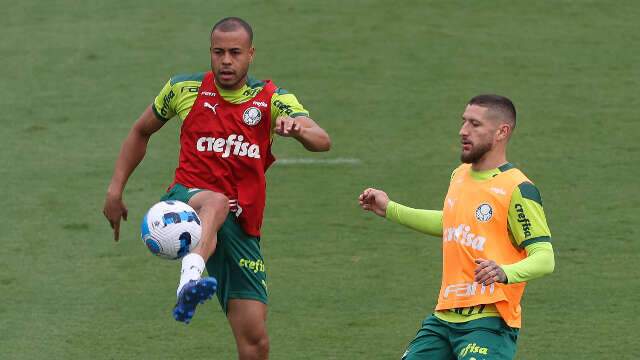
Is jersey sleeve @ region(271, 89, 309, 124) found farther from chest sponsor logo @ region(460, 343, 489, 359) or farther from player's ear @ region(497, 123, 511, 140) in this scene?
chest sponsor logo @ region(460, 343, 489, 359)

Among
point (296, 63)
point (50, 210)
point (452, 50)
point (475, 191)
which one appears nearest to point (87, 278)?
point (50, 210)

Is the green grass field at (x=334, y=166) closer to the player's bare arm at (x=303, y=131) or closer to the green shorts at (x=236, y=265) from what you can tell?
the green shorts at (x=236, y=265)

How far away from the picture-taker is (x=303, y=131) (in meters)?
8.53

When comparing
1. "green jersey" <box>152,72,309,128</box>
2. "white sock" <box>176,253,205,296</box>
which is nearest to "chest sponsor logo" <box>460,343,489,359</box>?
"white sock" <box>176,253,205,296</box>

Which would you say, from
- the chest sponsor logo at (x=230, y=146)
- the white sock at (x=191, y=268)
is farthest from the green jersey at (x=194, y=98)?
the white sock at (x=191, y=268)

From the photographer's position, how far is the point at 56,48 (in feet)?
61.7

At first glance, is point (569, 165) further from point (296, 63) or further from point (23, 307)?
point (23, 307)

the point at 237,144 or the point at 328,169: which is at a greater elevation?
the point at 237,144

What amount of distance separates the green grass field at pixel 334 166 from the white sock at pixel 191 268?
2.48m

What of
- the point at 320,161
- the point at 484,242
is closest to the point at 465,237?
the point at 484,242

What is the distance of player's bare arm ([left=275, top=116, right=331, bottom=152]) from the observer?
8.39 m

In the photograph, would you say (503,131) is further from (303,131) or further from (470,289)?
(303,131)

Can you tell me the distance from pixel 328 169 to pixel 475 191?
276 inches

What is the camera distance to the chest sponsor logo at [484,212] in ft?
26.9
